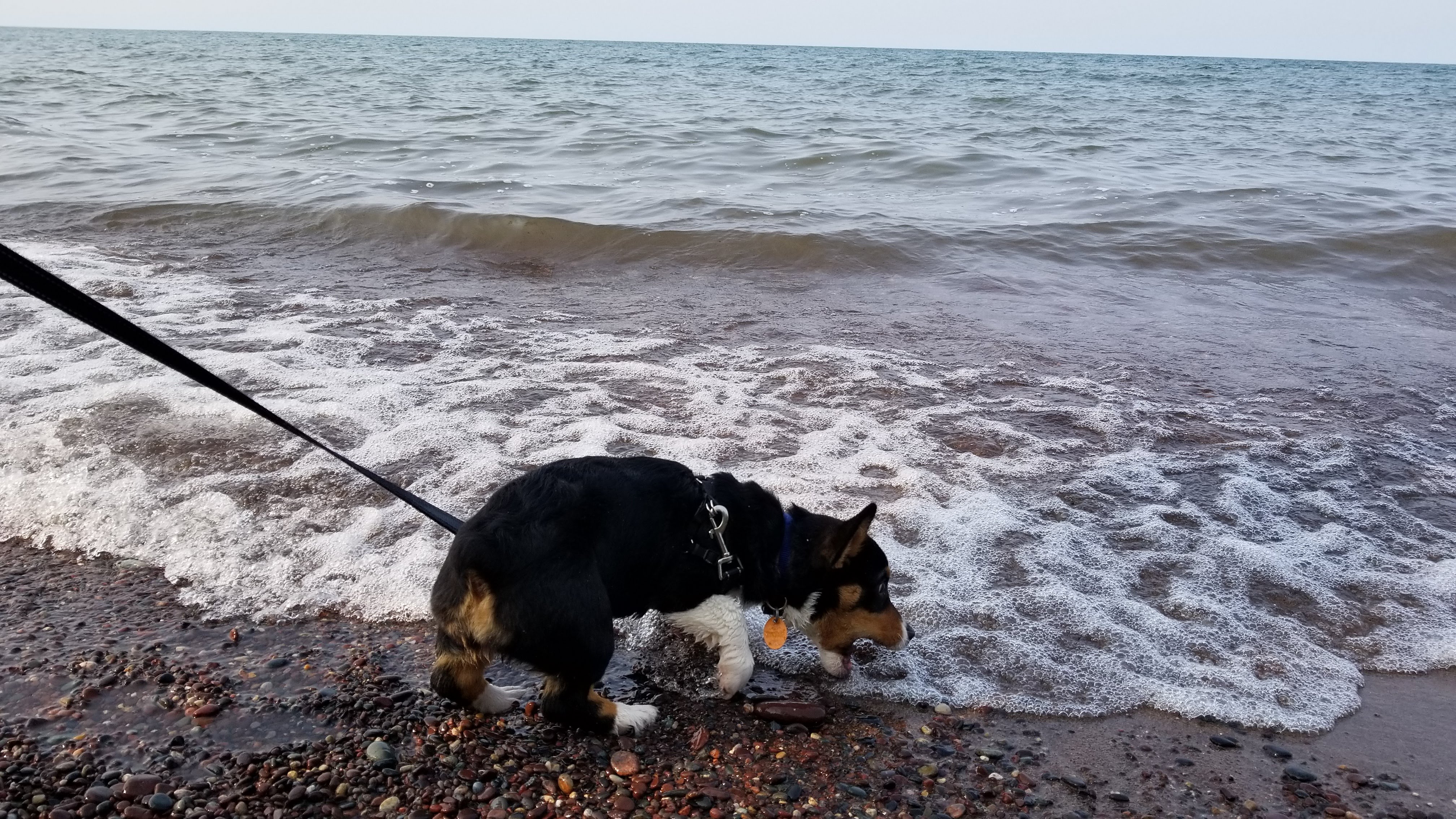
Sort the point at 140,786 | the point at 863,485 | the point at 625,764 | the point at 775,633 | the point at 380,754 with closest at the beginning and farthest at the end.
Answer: the point at 140,786, the point at 380,754, the point at 625,764, the point at 775,633, the point at 863,485

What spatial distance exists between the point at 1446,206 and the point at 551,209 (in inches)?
505

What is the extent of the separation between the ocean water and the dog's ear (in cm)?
49

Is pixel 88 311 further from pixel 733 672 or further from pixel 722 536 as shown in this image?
pixel 733 672

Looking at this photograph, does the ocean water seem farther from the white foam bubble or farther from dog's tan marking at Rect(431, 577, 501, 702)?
dog's tan marking at Rect(431, 577, 501, 702)

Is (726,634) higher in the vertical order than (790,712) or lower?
higher

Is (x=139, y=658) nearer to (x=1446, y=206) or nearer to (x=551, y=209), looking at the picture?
(x=551, y=209)

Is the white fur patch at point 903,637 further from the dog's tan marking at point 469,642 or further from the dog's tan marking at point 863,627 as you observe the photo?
the dog's tan marking at point 469,642

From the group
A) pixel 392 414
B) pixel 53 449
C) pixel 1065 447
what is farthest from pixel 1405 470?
pixel 53 449

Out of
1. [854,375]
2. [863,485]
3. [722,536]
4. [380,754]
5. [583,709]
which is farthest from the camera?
[854,375]

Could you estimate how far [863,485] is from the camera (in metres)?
5.68

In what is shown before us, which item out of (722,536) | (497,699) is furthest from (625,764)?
(722,536)

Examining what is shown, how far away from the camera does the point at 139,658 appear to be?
3643 millimetres

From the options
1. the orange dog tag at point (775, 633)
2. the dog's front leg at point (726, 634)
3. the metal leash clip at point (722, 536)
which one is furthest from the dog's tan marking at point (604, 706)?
the orange dog tag at point (775, 633)

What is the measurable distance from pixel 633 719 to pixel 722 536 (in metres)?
0.74
